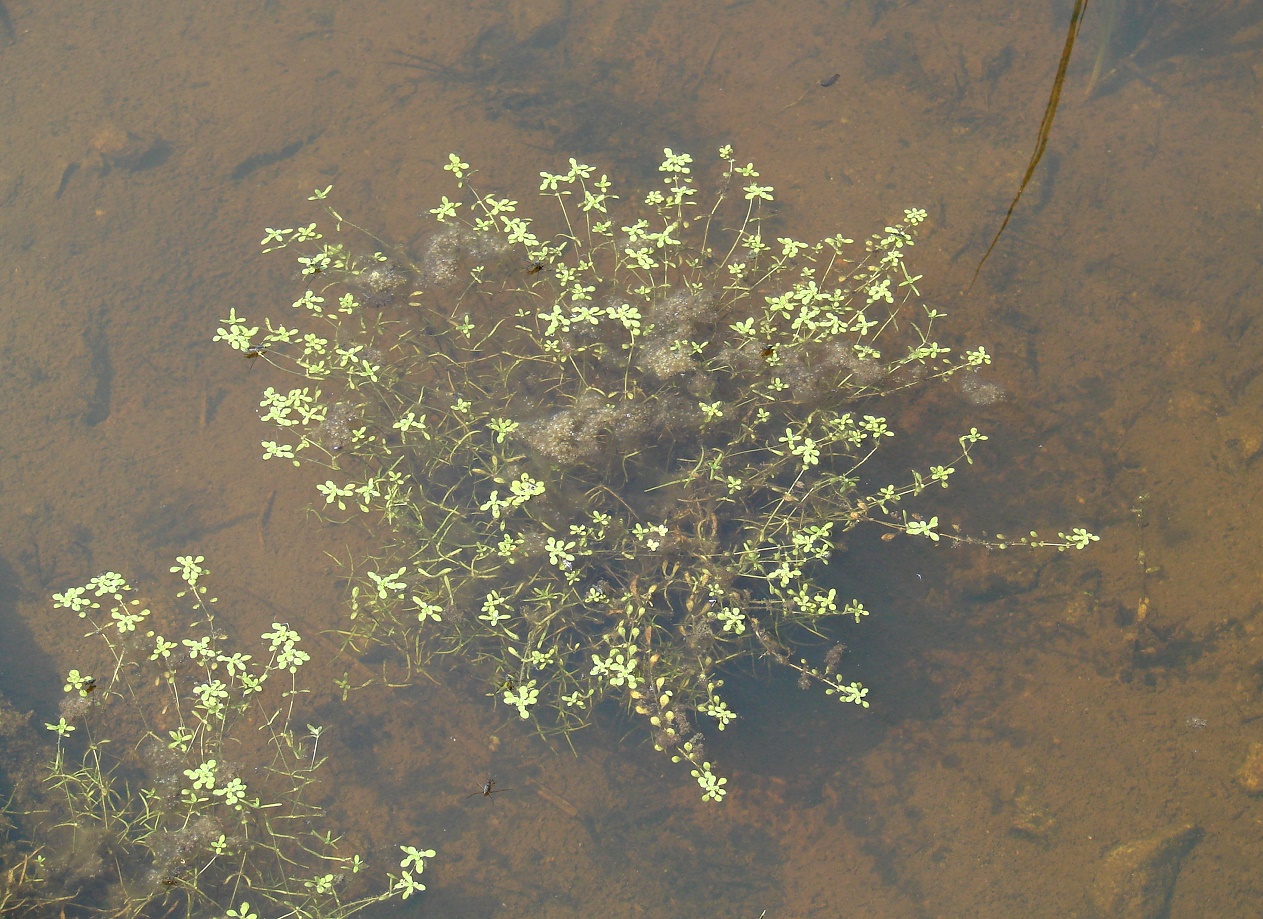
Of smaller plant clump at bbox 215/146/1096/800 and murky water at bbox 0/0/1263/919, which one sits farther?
murky water at bbox 0/0/1263/919

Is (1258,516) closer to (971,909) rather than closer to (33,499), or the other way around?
(971,909)

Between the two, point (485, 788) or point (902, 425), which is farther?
point (902, 425)

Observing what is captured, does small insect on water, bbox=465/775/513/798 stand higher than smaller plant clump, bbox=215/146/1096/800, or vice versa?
smaller plant clump, bbox=215/146/1096/800

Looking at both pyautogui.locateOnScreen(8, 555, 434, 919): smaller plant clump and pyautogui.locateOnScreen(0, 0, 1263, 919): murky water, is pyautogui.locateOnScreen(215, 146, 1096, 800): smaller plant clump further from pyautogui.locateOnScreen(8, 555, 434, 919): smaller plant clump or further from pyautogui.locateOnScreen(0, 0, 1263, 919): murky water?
pyautogui.locateOnScreen(8, 555, 434, 919): smaller plant clump

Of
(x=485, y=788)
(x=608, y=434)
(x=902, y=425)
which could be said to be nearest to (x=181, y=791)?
(x=485, y=788)

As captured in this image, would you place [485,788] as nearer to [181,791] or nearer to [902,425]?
[181,791]

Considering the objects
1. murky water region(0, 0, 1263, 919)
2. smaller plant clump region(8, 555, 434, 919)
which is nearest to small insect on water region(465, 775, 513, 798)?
murky water region(0, 0, 1263, 919)

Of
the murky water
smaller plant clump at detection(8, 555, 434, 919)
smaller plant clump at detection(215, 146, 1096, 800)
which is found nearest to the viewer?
smaller plant clump at detection(8, 555, 434, 919)
